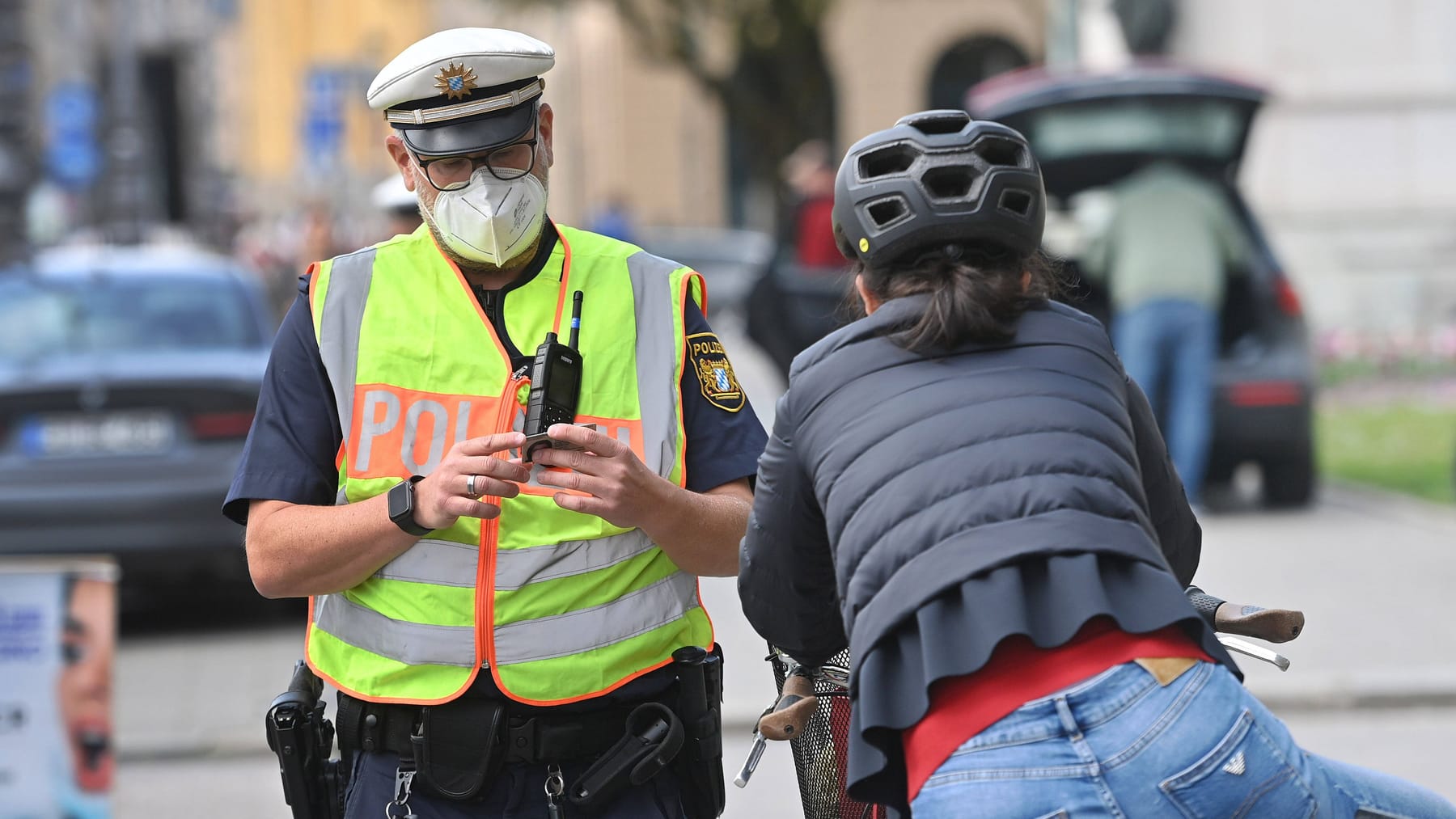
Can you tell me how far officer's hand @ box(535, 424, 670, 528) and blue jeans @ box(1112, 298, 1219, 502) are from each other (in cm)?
826

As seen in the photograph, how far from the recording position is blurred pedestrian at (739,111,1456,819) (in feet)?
7.82

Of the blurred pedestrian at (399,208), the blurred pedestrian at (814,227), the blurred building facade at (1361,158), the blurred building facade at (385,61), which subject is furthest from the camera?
the blurred building facade at (385,61)

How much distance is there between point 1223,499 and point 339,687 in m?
9.66

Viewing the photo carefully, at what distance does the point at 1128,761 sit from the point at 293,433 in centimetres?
130

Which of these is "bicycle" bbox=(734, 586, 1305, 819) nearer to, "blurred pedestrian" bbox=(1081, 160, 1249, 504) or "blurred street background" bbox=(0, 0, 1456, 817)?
"blurred street background" bbox=(0, 0, 1456, 817)

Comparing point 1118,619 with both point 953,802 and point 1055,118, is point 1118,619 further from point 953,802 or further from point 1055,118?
point 1055,118

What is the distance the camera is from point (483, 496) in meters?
2.81

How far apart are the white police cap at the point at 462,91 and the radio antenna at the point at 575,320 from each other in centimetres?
25

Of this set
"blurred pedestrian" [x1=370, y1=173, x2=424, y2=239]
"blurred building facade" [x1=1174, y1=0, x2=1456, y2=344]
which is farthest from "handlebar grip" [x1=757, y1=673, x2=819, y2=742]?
"blurred building facade" [x1=1174, y1=0, x2=1456, y2=344]

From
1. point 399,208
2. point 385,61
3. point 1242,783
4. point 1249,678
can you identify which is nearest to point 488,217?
point 1242,783

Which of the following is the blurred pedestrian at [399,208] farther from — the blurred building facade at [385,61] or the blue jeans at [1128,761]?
the blurred building facade at [385,61]

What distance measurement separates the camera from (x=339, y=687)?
302cm

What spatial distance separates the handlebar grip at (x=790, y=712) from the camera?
9.21 ft

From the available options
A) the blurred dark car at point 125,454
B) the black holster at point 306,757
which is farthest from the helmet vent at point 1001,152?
the blurred dark car at point 125,454
